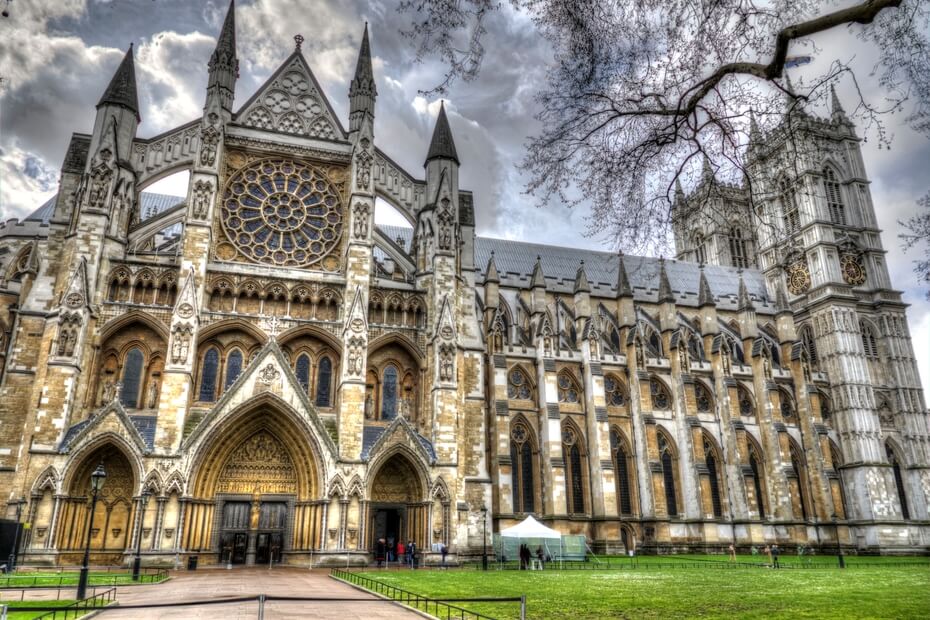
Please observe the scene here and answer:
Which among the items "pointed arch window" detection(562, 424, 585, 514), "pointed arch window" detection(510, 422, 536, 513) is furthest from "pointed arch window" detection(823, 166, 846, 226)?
"pointed arch window" detection(510, 422, 536, 513)

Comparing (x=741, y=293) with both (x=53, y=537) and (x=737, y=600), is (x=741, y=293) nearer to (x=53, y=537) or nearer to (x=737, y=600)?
(x=737, y=600)

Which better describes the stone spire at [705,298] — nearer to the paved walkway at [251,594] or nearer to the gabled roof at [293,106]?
the gabled roof at [293,106]

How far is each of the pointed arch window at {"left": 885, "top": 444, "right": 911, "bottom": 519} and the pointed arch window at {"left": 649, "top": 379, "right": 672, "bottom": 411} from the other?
17.6 m

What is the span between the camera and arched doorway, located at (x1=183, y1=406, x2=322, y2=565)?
26.9 m

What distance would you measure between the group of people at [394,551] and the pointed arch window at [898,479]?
37.9 m

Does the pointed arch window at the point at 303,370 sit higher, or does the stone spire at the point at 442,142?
the stone spire at the point at 442,142

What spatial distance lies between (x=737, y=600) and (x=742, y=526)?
30052 mm

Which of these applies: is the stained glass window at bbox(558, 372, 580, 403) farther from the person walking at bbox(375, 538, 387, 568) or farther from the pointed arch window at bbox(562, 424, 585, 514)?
the person walking at bbox(375, 538, 387, 568)

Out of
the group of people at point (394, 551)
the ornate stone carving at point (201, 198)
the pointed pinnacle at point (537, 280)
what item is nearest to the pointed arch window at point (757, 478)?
the pointed pinnacle at point (537, 280)

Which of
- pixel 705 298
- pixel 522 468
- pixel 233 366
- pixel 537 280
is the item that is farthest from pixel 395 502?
pixel 705 298

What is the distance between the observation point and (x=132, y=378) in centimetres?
2855

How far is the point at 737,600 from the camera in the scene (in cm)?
1495

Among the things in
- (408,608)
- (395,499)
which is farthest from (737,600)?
(395,499)

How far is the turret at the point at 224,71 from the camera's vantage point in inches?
1249
